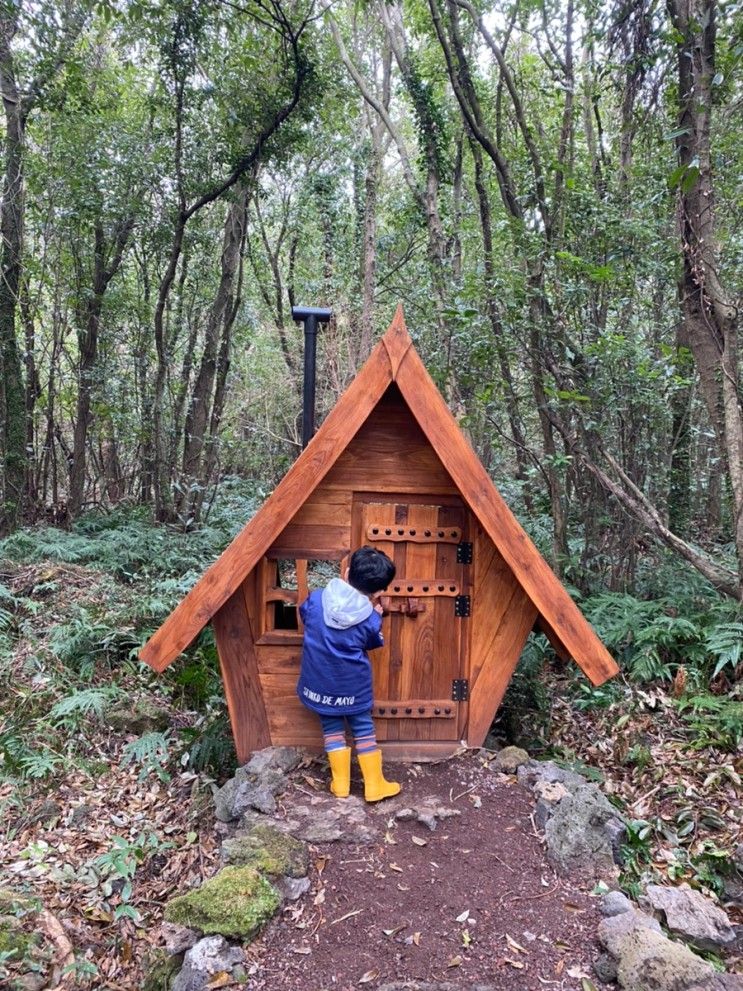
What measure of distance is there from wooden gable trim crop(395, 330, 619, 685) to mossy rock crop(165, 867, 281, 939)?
2097 mm

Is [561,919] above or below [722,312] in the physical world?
below

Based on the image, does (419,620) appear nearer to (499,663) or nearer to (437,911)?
(499,663)

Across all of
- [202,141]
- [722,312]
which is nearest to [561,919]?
[722,312]

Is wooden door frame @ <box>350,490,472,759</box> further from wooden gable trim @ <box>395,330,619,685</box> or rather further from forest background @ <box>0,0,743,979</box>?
forest background @ <box>0,0,743,979</box>

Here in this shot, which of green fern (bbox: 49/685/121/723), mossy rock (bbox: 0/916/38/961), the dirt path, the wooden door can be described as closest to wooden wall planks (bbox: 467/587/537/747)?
the wooden door

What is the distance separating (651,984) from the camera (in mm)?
2543

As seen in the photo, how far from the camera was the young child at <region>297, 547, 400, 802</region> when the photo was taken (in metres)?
3.79

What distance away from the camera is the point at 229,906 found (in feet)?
9.84

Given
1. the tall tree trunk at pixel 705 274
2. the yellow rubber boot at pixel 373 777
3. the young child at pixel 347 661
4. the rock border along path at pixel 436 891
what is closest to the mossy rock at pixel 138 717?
the rock border along path at pixel 436 891

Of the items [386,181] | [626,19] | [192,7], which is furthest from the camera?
[386,181]

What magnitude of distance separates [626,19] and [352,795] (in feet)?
23.8

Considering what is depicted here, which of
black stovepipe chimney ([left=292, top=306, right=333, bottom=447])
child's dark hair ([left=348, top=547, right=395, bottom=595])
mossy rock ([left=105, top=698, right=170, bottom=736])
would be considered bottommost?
mossy rock ([left=105, top=698, right=170, bottom=736])

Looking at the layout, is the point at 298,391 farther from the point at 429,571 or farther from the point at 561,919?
the point at 561,919

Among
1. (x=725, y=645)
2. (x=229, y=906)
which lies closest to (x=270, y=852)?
(x=229, y=906)
